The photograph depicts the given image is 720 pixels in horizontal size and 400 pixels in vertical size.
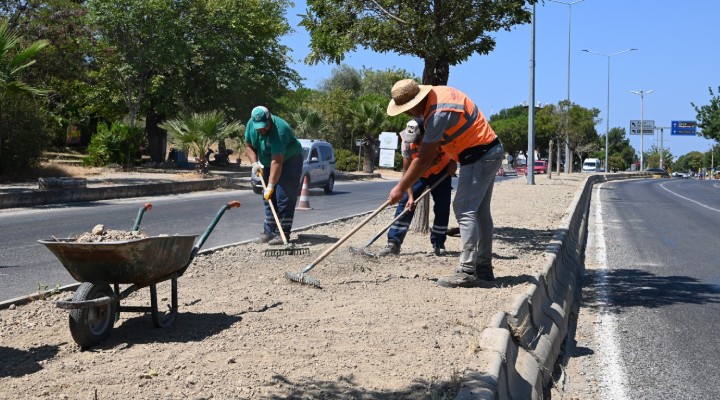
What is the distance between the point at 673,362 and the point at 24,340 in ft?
14.4

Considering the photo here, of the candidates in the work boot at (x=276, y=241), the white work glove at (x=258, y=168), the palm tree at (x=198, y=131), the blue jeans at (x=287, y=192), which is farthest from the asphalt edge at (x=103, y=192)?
the blue jeans at (x=287, y=192)

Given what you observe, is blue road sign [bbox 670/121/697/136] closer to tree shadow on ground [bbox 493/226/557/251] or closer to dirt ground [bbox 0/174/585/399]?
tree shadow on ground [bbox 493/226/557/251]

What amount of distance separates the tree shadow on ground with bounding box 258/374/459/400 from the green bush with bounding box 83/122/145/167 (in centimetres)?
2918

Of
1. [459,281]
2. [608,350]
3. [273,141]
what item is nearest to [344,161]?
[273,141]

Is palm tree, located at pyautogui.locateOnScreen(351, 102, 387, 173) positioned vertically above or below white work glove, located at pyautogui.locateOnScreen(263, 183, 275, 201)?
above

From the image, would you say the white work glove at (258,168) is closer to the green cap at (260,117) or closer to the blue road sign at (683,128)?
the green cap at (260,117)

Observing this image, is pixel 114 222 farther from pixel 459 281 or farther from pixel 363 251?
pixel 459 281

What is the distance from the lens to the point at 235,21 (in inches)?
1389

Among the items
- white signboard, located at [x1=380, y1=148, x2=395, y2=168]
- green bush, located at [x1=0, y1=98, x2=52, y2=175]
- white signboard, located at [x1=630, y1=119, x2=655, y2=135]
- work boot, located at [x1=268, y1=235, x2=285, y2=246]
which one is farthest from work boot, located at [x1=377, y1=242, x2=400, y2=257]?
white signboard, located at [x1=630, y1=119, x2=655, y2=135]

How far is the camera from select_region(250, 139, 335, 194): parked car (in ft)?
76.5

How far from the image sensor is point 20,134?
74.6 ft

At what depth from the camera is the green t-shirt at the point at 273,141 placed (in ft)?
30.1

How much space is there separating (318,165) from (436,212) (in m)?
15.0

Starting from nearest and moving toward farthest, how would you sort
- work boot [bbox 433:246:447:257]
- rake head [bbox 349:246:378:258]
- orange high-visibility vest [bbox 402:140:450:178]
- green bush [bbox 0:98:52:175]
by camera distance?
1. orange high-visibility vest [bbox 402:140:450:178]
2. rake head [bbox 349:246:378:258]
3. work boot [bbox 433:246:447:257]
4. green bush [bbox 0:98:52:175]
